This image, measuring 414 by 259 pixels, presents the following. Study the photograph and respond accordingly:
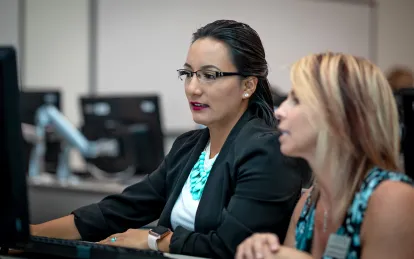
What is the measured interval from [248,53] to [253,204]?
434mm

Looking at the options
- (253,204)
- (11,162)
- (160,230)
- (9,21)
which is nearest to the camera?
(11,162)

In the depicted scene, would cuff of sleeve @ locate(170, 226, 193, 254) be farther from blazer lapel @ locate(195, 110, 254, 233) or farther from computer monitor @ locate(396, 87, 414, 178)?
computer monitor @ locate(396, 87, 414, 178)

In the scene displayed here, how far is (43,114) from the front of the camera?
3748 mm

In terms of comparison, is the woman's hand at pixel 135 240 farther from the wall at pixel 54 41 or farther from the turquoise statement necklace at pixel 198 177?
the wall at pixel 54 41

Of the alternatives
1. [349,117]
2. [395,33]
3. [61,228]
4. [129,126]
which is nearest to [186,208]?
[61,228]

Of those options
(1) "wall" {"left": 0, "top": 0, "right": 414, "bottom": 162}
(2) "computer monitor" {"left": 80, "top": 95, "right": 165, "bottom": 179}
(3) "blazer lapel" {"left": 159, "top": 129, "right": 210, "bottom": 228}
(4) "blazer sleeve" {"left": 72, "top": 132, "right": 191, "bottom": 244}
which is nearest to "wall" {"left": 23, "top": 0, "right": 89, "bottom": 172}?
(1) "wall" {"left": 0, "top": 0, "right": 414, "bottom": 162}

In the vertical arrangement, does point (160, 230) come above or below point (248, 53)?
below

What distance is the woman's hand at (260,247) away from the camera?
3.92 feet

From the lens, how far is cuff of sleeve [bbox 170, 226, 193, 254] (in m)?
1.48

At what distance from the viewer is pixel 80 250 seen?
1303 mm

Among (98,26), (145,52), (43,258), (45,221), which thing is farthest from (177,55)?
(43,258)

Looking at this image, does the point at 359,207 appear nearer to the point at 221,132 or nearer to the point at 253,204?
the point at 253,204

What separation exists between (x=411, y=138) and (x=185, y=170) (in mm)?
617

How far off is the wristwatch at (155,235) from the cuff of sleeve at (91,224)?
245 mm
